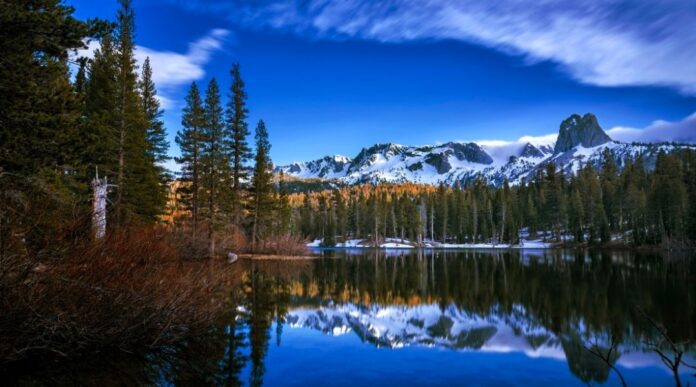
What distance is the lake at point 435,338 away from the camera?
10.2 meters

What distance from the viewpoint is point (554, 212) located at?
105000 millimetres

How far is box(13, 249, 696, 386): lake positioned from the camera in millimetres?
10227

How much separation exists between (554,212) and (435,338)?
328 ft

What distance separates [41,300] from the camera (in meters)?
8.98

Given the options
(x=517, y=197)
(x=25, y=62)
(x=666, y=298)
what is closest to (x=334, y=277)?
(x=666, y=298)

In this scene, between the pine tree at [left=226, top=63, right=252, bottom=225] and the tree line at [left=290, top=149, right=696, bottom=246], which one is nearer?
the pine tree at [left=226, top=63, right=252, bottom=225]

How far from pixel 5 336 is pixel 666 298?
922 inches

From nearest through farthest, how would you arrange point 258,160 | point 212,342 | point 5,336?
point 5,336 → point 212,342 → point 258,160

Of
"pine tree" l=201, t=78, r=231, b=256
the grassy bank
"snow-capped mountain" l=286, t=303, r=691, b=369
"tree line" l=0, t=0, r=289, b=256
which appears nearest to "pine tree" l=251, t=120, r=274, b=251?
"tree line" l=0, t=0, r=289, b=256

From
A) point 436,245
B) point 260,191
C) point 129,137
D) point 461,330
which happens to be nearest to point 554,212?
point 436,245

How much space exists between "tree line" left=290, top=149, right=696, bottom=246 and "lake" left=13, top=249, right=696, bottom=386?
67.9 m

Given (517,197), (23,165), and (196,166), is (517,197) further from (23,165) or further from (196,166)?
(23,165)

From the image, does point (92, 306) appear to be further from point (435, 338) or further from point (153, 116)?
point (153, 116)

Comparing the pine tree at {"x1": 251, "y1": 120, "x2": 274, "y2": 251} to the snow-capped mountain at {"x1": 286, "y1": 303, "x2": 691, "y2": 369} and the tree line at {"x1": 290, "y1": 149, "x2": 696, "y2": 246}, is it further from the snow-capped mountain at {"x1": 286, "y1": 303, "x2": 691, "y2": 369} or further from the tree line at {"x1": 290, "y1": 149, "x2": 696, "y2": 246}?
the tree line at {"x1": 290, "y1": 149, "x2": 696, "y2": 246}
